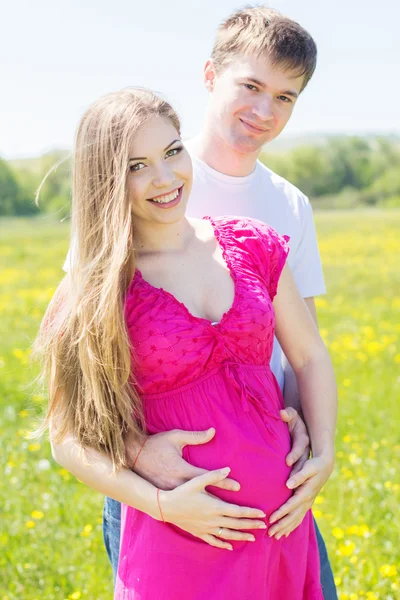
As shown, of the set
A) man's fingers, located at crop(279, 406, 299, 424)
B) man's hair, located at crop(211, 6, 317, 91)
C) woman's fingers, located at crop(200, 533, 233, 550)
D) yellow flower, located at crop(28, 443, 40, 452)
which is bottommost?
yellow flower, located at crop(28, 443, 40, 452)

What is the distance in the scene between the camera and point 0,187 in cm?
6009

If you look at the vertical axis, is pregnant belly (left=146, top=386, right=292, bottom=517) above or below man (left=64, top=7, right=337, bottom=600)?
below

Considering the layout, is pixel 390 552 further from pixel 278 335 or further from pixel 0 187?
pixel 0 187

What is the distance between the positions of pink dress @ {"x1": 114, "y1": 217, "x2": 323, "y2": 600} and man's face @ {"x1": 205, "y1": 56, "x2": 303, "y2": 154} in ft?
2.25

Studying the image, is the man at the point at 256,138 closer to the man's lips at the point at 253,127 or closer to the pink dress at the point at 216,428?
the man's lips at the point at 253,127

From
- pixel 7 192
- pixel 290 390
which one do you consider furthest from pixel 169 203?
pixel 7 192

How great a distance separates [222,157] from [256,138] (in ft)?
0.45

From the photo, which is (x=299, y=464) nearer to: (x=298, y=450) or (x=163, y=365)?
(x=298, y=450)

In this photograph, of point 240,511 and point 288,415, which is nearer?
point 240,511

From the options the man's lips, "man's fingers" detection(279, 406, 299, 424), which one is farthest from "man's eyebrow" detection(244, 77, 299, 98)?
"man's fingers" detection(279, 406, 299, 424)

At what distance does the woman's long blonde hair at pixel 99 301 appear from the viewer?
2.07 meters

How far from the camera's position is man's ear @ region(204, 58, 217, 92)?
2865 mm

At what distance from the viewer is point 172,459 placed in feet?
6.79

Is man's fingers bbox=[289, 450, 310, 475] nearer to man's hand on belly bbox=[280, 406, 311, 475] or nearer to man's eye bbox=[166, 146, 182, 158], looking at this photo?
man's hand on belly bbox=[280, 406, 311, 475]
